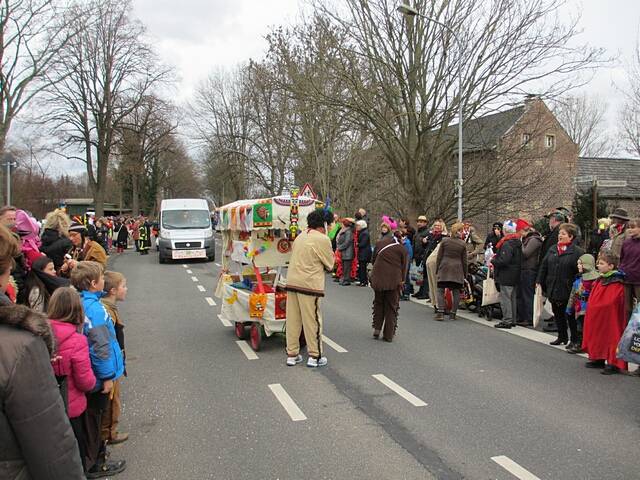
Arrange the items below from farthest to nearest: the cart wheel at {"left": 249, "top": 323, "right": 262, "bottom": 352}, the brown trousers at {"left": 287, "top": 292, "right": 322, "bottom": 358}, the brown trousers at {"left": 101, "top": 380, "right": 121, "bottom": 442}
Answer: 1. the cart wheel at {"left": 249, "top": 323, "right": 262, "bottom": 352}
2. the brown trousers at {"left": 287, "top": 292, "right": 322, "bottom": 358}
3. the brown trousers at {"left": 101, "top": 380, "right": 121, "bottom": 442}

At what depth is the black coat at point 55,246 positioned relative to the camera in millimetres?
6965

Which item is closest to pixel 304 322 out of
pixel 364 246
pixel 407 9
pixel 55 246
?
pixel 55 246

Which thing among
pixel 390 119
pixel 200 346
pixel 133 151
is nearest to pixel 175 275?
pixel 390 119

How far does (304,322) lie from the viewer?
23.2ft

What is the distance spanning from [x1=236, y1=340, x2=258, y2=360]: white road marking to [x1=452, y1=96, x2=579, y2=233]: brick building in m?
12.8

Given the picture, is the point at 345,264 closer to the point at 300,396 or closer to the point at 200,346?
the point at 200,346

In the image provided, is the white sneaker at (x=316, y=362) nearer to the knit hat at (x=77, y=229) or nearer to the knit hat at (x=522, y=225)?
the knit hat at (x=77, y=229)

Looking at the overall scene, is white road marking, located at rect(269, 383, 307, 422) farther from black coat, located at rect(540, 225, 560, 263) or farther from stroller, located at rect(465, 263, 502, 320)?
stroller, located at rect(465, 263, 502, 320)

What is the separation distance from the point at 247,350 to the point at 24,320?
638 cm

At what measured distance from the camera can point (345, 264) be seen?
16203mm

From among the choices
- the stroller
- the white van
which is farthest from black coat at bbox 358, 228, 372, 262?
the white van

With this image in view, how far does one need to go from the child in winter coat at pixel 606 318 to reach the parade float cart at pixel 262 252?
386 cm

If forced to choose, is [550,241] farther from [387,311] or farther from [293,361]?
[293,361]

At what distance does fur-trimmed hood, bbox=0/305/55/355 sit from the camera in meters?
1.79
